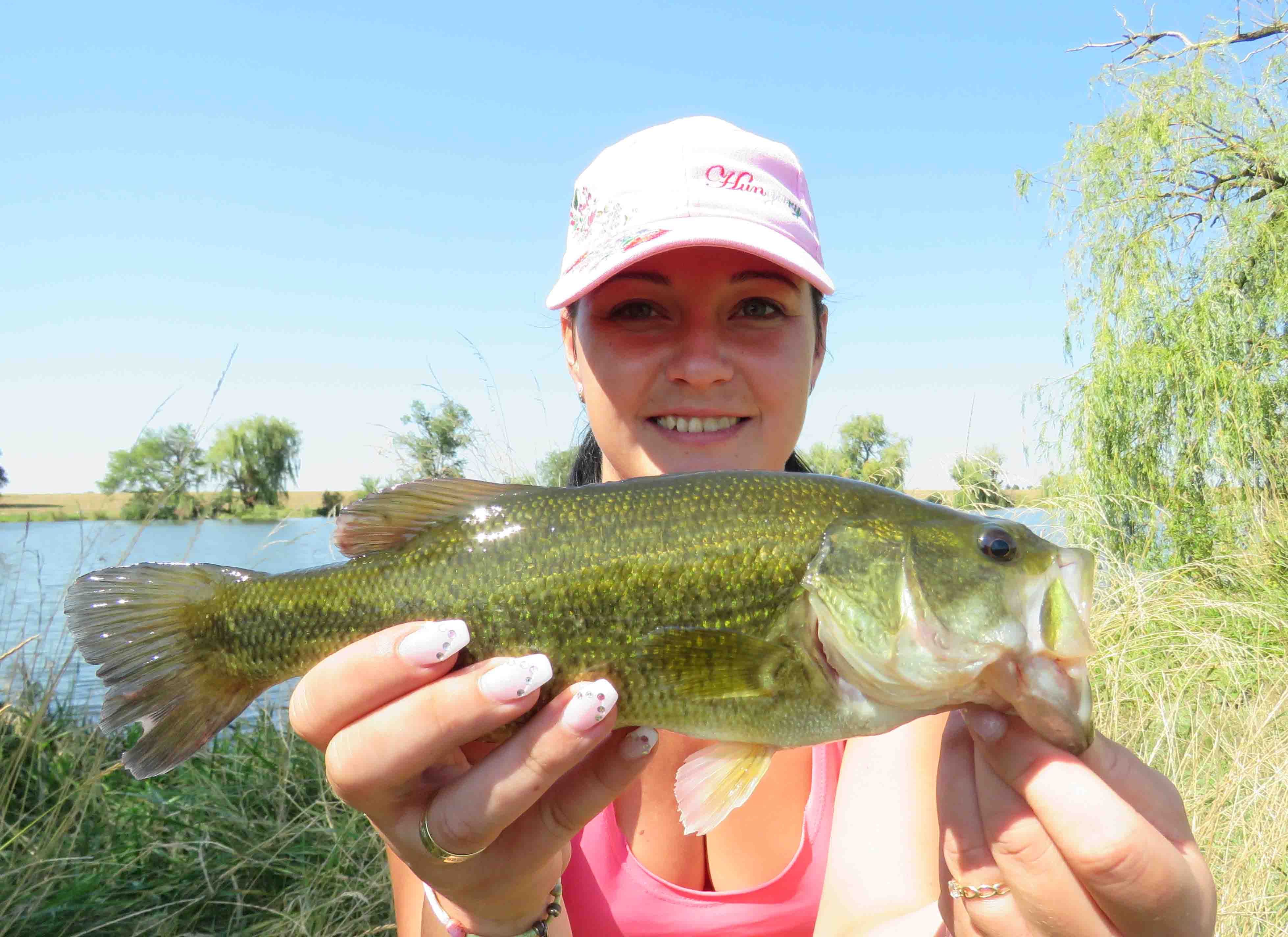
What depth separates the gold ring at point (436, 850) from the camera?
191 centimetres

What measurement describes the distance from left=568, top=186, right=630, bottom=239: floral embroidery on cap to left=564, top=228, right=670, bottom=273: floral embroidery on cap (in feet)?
0.27

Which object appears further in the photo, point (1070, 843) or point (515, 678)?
point (515, 678)

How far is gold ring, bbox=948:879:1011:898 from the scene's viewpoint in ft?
5.84

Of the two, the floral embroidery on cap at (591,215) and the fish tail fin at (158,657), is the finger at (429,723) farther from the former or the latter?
the floral embroidery on cap at (591,215)

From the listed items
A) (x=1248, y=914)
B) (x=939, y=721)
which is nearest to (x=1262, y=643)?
(x=1248, y=914)

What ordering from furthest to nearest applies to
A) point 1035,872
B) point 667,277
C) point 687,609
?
point 667,277
point 687,609
point 1035,872

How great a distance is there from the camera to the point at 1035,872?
1668 millimetres

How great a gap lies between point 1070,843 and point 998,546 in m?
0.58

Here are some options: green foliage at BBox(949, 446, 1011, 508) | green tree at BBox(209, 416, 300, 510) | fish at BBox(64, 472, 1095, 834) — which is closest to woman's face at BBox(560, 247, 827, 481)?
fish at BBox(64, 472, 1095, 834)

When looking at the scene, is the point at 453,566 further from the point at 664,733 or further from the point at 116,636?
the point at 664,733

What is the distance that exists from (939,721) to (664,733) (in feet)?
3.17

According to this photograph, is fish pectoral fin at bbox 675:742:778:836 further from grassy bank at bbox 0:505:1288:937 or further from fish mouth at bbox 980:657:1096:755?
grassy bank at bbox 0:505:1288:937

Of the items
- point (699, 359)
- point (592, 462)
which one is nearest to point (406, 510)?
point (699, 359)

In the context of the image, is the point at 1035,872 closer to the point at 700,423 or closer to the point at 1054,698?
the point at 1054,698
